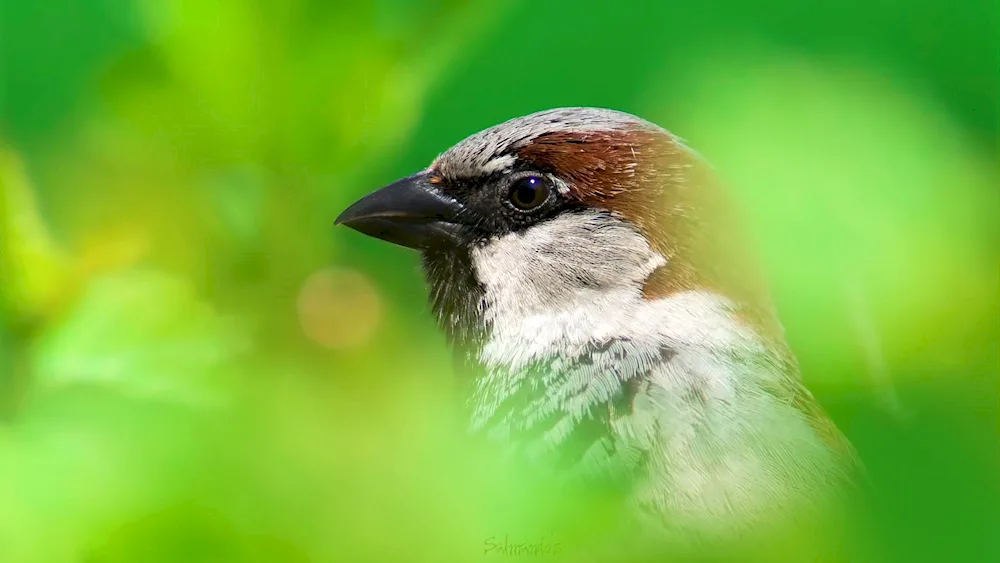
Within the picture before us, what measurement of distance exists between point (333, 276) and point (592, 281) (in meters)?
0.56

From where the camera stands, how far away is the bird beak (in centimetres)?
112

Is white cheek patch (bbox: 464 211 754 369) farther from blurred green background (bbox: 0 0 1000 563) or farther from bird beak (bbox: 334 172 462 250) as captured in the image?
blurred green background (bbox: 0 0 1000 563)

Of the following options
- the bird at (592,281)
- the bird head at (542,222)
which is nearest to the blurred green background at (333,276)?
the bird at (592,281)

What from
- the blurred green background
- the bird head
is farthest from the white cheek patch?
the blurred green background

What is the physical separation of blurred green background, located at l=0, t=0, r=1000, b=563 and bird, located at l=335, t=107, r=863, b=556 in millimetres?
285

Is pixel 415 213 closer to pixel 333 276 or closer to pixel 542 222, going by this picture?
pixel 542 222

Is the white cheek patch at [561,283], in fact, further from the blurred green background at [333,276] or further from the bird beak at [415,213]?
the blurred green background at [333,276]

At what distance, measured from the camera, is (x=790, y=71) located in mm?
406

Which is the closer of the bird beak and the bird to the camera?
the bird

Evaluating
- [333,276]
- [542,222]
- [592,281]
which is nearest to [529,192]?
[542,222]

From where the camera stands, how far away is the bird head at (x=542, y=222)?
1.16m

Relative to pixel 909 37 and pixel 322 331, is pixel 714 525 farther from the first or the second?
pixel 909 37

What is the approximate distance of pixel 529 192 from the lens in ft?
3.94

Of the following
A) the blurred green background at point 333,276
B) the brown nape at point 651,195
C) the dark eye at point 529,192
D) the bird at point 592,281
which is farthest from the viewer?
the dark eye at point 529,192
